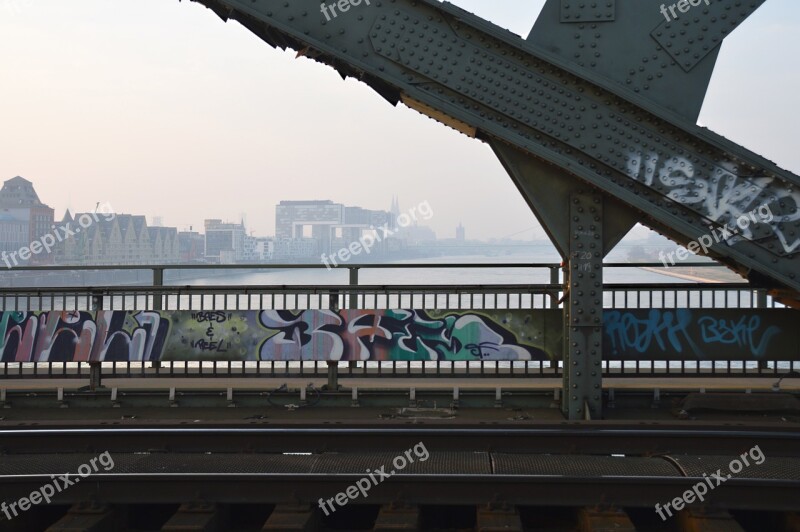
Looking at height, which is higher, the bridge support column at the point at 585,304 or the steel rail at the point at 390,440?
the bridge support column at the point at 585,304

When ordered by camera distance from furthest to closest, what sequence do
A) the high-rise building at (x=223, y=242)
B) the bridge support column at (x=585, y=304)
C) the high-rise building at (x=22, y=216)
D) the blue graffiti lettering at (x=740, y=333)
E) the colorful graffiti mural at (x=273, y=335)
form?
1. the high-rise building at (x=22, y=216)
2. the high-rise building at (x=223, y=242)
3. the colorful graffiti mural at (x=273, y=335)
4. the blue graffiti lettering at (x=740, y=333)
5. the bridge support column at (x=585, y=304)

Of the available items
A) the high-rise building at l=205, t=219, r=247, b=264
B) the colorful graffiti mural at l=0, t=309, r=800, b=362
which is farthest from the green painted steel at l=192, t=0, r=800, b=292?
the high-rise building at l=205, t=219, r=247, b=264

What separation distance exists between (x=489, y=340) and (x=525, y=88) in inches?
153

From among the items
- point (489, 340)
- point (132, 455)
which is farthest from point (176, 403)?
point (489, 340)

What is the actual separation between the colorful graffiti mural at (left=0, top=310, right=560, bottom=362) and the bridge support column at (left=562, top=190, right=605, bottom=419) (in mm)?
1174

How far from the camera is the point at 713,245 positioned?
802 centimetres

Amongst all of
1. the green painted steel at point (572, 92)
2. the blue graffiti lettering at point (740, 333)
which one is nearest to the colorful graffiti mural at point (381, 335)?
the blue graffiti lettering at point (740, 333)

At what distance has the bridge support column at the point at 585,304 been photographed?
28.7 feet

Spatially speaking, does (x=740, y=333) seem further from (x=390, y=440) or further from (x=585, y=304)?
(x=390, y=440)

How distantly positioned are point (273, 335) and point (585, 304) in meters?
4.85

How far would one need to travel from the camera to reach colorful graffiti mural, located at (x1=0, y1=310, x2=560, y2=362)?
398 inches

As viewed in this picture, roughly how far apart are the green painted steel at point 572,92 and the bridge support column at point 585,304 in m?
0.52

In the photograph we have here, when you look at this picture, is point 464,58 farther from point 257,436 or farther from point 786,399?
point 786,399

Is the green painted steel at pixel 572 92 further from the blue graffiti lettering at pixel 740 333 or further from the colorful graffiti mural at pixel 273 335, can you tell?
the colorful graffiti mural at pixel 273 335
